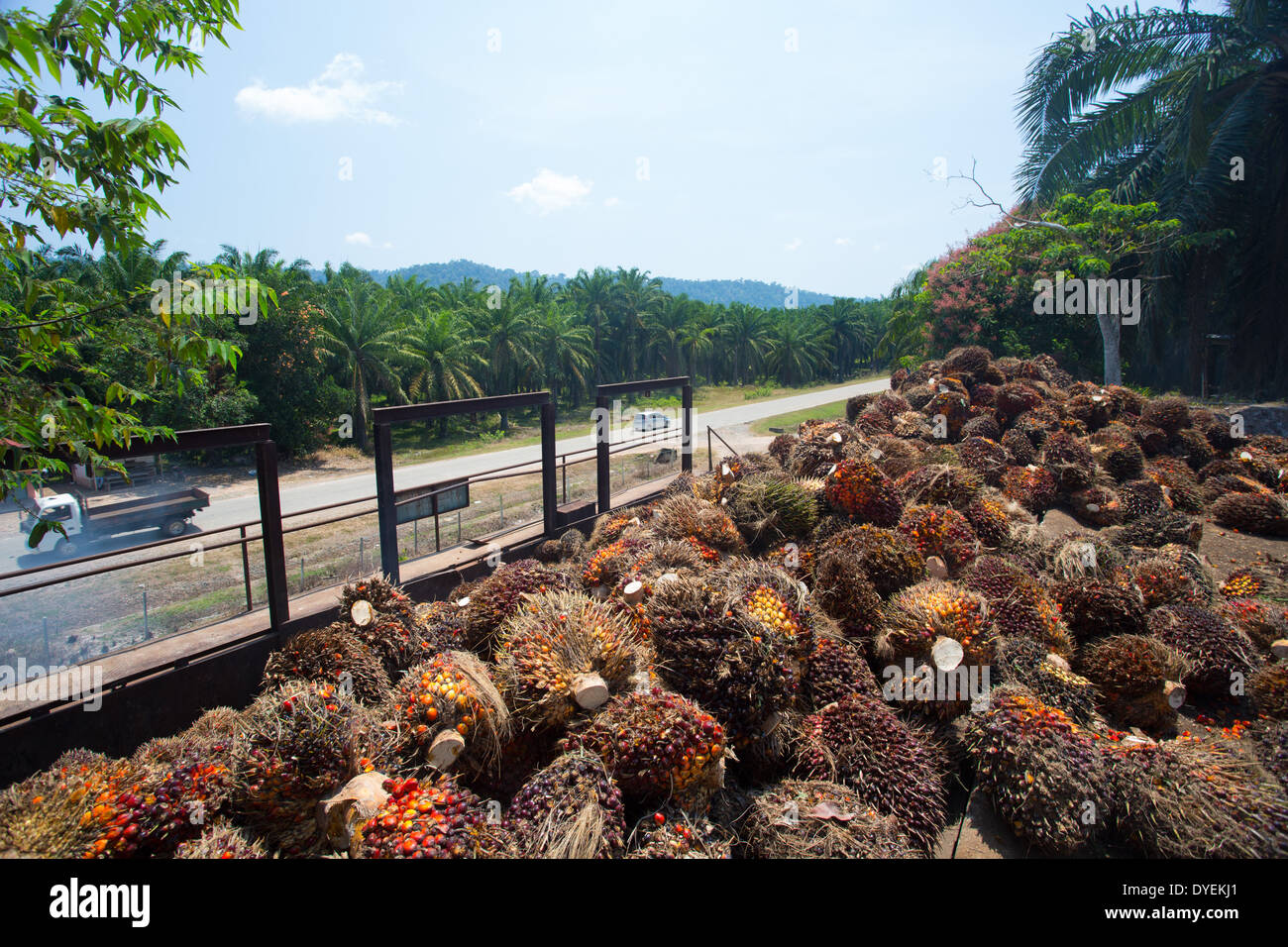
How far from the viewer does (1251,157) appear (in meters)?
18.5

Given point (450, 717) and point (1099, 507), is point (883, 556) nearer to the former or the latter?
point (450, 717)

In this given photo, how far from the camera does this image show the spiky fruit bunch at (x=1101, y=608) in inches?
196

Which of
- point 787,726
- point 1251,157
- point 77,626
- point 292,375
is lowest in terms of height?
point 77,626

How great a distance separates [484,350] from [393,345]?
24.0ft

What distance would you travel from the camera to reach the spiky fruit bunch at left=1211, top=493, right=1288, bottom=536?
8.17 meters

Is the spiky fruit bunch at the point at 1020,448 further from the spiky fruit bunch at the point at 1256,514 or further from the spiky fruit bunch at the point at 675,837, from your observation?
the spiky fruit bunch at the point at 675,837

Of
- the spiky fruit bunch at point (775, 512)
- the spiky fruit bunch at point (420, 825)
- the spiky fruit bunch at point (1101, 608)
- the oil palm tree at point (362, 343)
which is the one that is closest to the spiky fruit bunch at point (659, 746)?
the spiky fruit bunch at point (420, 825)

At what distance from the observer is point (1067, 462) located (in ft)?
29.7

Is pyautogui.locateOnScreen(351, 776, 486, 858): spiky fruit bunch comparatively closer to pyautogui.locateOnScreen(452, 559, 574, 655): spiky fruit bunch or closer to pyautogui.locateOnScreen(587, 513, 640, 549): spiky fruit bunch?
pyautogui.locateOnScreen(452, 559, 574, 655): spiky fruit bunch

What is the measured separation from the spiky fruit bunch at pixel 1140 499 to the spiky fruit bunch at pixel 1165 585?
2.81m
